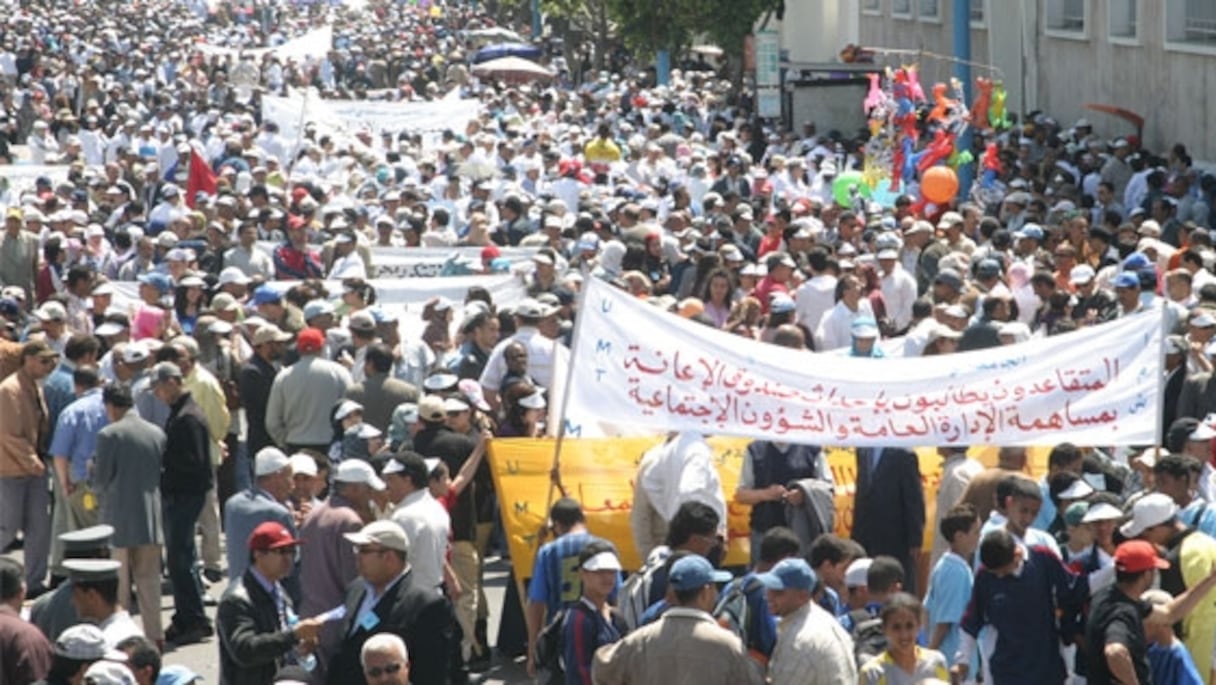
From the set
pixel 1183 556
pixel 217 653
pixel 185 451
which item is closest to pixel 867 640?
pixel 1183 556

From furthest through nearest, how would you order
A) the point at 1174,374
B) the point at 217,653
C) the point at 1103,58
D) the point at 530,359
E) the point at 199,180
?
the point at 1103,58 < the point at 199,180 < the point at 530,359 < the point at 1174,374 < the point at 217,653

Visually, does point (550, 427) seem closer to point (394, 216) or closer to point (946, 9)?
point (394, 216)

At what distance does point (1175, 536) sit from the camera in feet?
33.7

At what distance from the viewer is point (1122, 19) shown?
31.8 metres

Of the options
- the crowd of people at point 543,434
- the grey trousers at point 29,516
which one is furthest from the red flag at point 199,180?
the grey trousers at point 29,516

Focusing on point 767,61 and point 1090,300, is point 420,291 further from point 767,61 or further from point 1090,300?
point 767,61

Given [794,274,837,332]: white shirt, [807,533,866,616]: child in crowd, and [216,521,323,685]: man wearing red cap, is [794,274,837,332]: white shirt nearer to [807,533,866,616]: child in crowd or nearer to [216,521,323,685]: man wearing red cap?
[807,533,866,616]: child in crowd

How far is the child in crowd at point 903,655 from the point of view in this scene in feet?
30.4

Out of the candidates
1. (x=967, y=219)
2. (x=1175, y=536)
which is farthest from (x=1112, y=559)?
(x=967, y=219)

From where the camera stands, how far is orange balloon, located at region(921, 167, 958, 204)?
898 inches

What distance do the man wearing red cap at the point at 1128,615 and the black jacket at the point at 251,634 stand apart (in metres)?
2.96

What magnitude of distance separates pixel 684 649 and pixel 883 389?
2.70 metres

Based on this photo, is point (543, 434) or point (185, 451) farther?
point (543, 434)

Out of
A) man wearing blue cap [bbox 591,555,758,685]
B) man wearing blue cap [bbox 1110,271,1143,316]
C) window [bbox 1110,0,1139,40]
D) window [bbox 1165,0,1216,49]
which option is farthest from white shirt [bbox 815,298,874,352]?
window [bbox 1110,0,1139,40]
